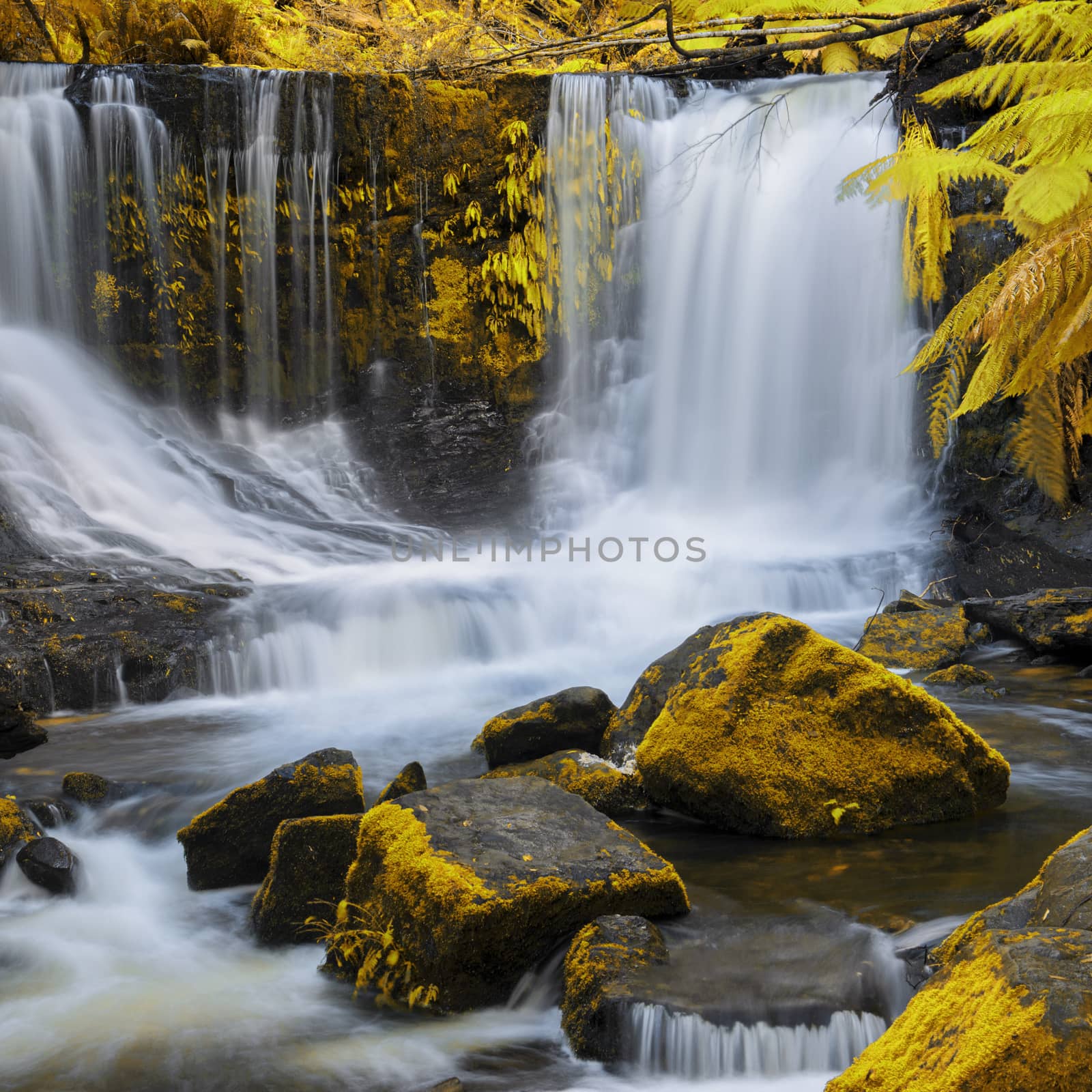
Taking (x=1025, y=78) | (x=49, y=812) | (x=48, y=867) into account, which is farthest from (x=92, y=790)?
(x=1025, y=78)

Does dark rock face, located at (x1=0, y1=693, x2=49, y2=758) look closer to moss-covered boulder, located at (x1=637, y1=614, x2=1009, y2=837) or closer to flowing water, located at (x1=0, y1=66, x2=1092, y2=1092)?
flowing water, located at (x1=0, y1=66, x2=1092, y2=1092)

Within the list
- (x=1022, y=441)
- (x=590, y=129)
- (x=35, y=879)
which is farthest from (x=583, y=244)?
(x=35, y=879)

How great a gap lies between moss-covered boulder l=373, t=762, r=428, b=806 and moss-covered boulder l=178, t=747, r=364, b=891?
24cm

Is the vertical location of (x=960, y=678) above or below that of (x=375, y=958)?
above

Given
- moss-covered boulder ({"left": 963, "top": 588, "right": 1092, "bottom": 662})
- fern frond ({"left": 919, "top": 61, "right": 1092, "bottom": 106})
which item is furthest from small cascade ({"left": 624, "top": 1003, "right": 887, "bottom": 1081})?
moss-covered boulder ({"left": 963, "top": 588, "right": 1092, "bottom": 662})

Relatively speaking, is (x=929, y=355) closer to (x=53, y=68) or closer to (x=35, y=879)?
(x=35, y=879)

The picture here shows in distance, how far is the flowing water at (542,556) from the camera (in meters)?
2.97

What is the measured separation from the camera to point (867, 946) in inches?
117

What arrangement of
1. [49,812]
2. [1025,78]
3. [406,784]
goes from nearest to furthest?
[1025,78], [406,784], [49,812]

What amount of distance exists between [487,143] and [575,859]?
10.3 meters

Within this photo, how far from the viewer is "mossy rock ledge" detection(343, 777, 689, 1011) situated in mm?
2955

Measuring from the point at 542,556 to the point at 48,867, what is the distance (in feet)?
21.8

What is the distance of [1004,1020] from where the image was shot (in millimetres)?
1768

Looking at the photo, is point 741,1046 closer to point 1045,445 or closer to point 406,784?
point 406,784
